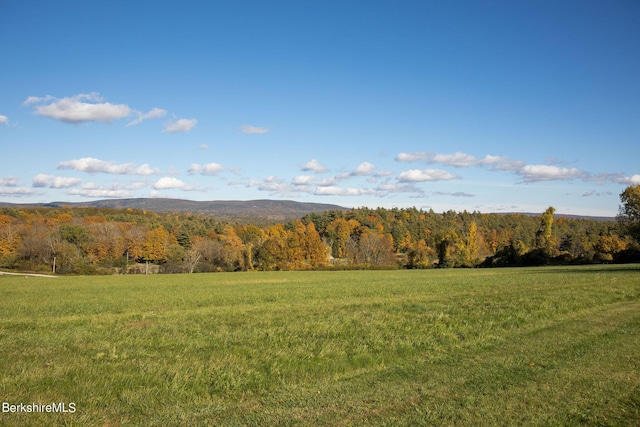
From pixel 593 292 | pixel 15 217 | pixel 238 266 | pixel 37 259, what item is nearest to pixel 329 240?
pixel 238 266

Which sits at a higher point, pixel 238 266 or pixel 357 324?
pixel 357 324

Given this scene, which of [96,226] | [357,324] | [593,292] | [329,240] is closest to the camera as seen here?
[357,324]

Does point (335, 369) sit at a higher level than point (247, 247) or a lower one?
higher

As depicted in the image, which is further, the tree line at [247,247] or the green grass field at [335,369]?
the tree line at [247,247]

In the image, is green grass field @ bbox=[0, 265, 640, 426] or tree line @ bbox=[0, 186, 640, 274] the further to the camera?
tree line @ bbox=[0, 186, 640, 274]

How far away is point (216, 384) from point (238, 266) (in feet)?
293

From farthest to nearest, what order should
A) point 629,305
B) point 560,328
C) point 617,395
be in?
point 629,305 → point 560,328 → point 617,395

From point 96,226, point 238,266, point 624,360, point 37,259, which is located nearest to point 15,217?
point 96,226

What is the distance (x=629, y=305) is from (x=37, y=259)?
100 metres

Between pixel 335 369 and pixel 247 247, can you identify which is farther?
pixel 247 247

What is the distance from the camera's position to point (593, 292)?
21672mm

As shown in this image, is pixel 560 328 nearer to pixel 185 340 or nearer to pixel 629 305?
pixel 629 305

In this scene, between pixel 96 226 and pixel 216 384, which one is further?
pixel 96 226

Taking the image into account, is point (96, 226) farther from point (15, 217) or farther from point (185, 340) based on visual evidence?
point (185, 340)
